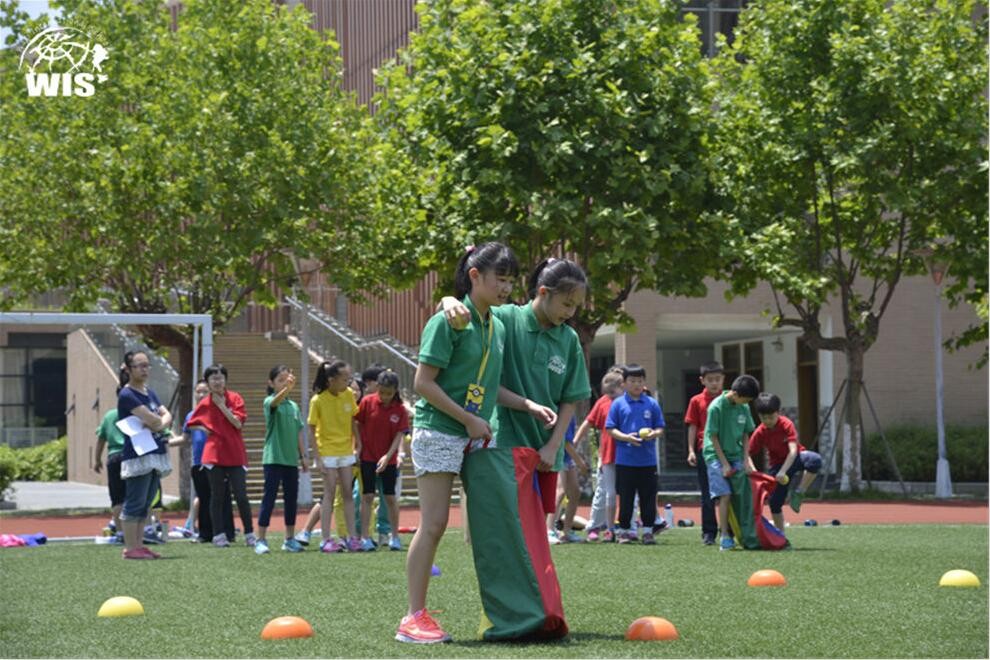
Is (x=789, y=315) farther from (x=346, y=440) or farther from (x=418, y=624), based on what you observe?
(x=418, y=624)

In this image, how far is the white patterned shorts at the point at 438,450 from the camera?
7332 millimetres

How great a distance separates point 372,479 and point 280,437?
1.00 meters

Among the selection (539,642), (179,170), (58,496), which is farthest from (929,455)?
(539,642)

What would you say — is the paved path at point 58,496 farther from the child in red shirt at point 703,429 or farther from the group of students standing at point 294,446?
the child in red shirt at point 703,429

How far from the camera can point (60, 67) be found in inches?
1055

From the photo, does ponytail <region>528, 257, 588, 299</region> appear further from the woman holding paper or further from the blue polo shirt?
the blue polo shirt

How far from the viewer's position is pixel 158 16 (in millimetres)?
27469

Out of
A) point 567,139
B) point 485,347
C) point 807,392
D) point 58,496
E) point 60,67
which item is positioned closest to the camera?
point 485,347

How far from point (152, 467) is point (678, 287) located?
46.9 ft

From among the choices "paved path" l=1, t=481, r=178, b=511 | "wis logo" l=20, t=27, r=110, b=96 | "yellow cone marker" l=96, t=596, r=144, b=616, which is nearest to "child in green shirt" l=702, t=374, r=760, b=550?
"yellow cone marker" l=96, t=596, r=144, b=616

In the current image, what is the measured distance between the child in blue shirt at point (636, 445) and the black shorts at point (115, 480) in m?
4.86

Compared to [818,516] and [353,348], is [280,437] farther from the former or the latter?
[353,348]

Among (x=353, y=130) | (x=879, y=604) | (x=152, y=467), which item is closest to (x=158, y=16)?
(x=353, y=130)

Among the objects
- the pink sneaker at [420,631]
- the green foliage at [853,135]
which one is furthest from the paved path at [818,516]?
the pink sneaker at [420,631]
